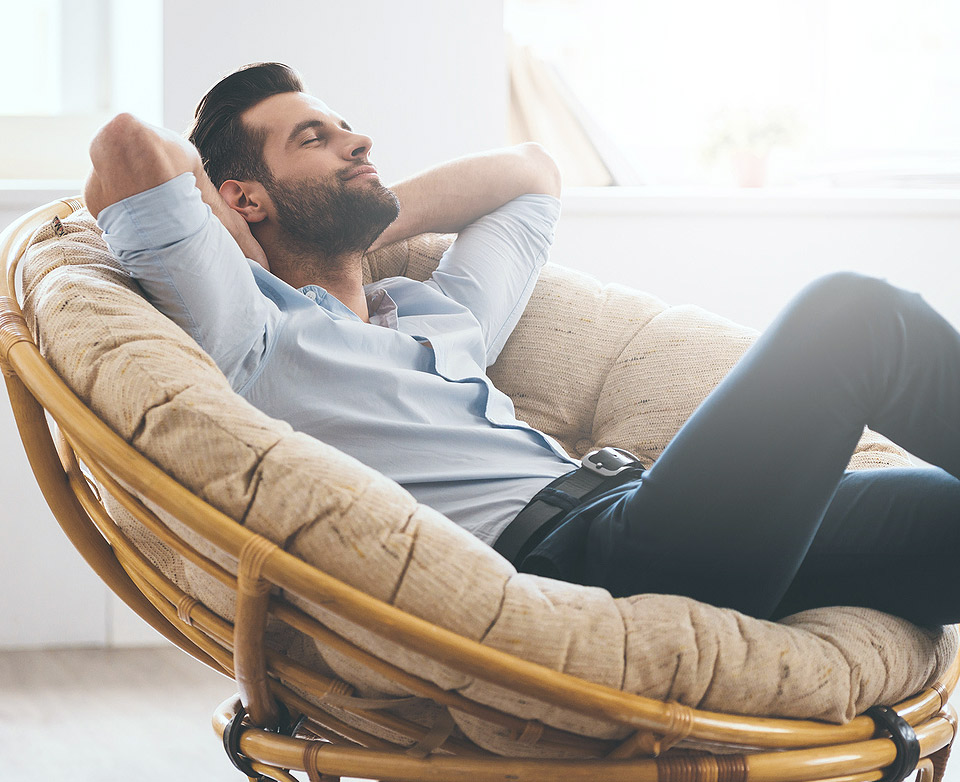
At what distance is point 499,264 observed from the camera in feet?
4.83

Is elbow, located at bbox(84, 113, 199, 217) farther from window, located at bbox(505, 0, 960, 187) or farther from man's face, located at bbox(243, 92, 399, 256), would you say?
window, located at bbox(505, 0, 960, 187)

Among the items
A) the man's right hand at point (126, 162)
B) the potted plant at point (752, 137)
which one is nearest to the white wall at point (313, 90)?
the potted plant at point (752, 137)

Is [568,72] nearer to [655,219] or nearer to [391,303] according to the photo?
[655,219]

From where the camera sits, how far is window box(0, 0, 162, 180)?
7.42ft

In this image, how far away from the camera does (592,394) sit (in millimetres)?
1489

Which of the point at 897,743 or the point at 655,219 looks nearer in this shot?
the point at 897,743

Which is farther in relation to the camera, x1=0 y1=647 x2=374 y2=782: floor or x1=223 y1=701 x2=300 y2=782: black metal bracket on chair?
x1=0 y1=647 x2=374 y2=782: floor

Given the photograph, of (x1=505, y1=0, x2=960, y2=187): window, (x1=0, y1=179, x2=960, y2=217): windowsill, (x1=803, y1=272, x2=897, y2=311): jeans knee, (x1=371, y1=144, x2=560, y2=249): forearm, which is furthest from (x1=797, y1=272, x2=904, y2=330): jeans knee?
(x1=505, y1=0, x2=960, y2=187): window

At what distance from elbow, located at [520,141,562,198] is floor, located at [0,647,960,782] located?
1044 millimetres

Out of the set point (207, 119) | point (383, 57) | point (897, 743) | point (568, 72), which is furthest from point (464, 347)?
point (568, 72)

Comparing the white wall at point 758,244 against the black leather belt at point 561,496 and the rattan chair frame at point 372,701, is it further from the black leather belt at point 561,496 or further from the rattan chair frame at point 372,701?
the rattan chair frame at point 372,701

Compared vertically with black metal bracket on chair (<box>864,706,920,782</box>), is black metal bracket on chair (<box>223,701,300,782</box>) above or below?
below

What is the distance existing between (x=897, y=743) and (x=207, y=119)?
113cm

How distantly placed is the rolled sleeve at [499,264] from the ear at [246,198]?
0.87ft
